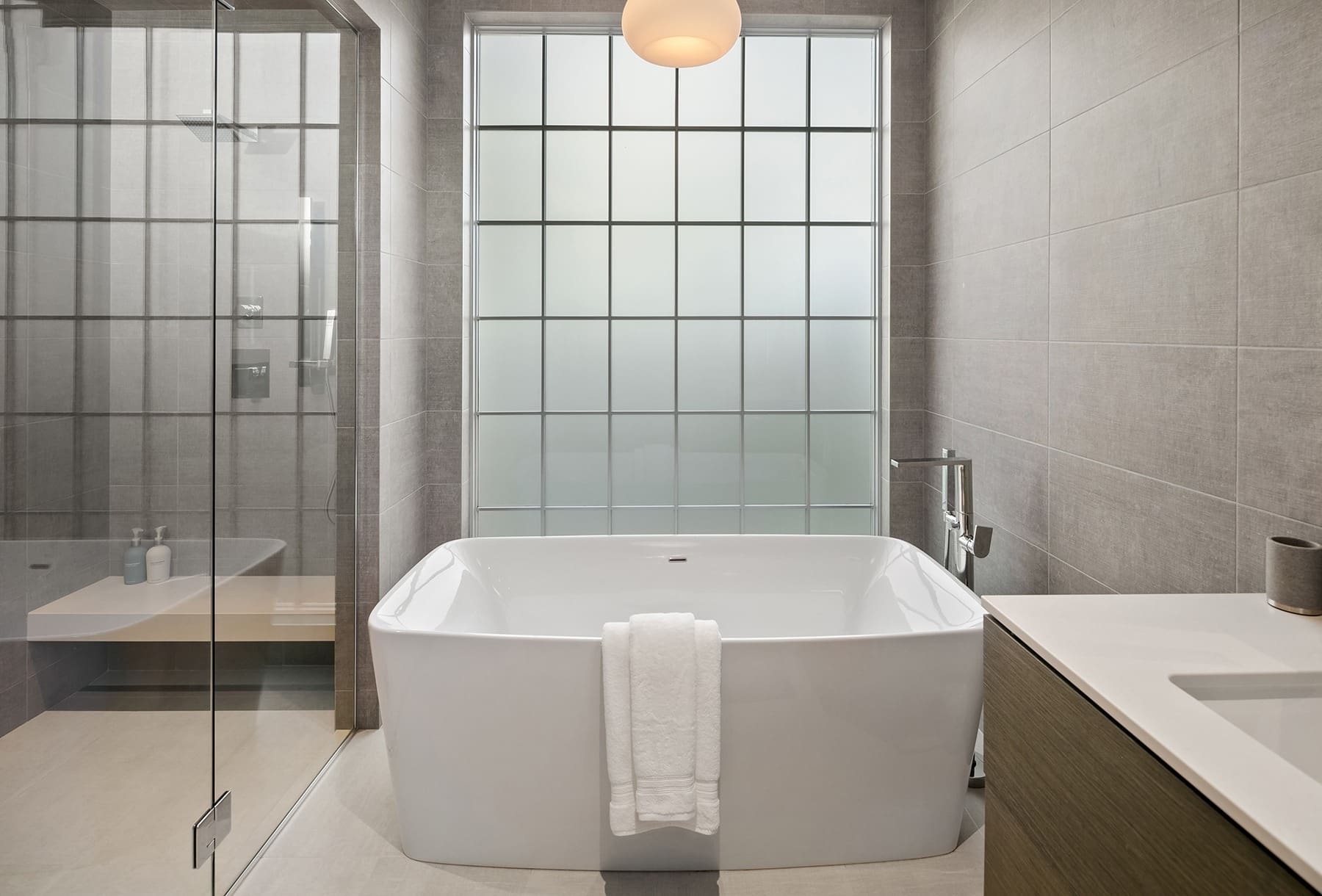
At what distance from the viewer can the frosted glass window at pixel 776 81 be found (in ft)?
10.4

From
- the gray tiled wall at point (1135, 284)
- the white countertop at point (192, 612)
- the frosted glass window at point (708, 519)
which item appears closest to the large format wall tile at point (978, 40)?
the gray tiled wall at point (1135, 284)

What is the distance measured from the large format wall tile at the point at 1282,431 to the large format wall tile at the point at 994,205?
0.87m

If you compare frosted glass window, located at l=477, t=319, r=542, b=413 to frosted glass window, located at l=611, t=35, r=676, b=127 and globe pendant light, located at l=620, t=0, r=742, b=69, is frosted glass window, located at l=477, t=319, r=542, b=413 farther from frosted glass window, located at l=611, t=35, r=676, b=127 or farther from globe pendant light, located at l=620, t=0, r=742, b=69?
globe pendant light, located at l=620, t=0, r=742, b=69

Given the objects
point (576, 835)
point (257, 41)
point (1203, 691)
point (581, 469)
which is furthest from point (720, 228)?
point (1203, 691)

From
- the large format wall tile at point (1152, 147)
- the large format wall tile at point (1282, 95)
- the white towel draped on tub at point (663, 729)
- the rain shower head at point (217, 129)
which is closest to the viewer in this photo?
the large format wall tile at point (1282, 95)

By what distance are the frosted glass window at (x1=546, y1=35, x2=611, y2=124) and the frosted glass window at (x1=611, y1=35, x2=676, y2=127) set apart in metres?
0.05

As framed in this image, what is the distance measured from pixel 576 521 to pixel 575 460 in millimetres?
253

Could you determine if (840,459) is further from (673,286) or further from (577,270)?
(577,270)

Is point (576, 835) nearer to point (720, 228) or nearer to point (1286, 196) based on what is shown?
point (1286, 196)

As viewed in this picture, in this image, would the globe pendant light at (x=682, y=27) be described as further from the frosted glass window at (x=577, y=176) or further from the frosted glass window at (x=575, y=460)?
the frosted glass window at (x=575, y=460)

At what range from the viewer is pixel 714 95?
3.17 m

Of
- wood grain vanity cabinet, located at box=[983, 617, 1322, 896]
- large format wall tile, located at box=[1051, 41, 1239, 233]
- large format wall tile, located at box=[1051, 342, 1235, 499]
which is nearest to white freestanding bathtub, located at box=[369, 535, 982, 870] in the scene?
large format wall tile, located at box=[1051, 342, 1235, 499]

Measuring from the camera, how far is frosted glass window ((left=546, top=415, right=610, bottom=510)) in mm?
3223

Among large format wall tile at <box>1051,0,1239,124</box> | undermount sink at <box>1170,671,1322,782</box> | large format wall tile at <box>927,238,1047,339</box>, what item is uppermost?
large format wall tile at <box>1051,0,1239,124</box>
